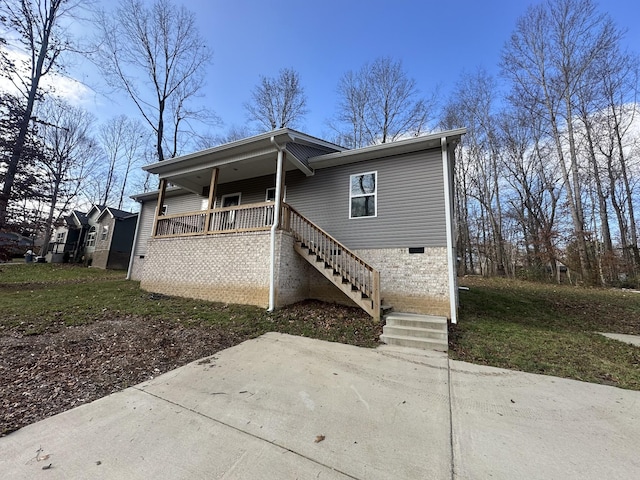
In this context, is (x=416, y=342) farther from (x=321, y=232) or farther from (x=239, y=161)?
(x=239, y=161)

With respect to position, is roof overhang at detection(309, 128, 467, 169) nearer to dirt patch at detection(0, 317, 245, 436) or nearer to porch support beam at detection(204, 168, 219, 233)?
porch support beam at detection(204, 168, 219, 233)

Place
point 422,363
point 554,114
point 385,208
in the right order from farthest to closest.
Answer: point 554,114 → point 385,208 → point 422,363

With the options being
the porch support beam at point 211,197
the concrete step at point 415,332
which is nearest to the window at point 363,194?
the concrete step at point 415,332

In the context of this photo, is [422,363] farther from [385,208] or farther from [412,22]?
[412,22]

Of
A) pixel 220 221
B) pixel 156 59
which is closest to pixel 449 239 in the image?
pixel 220 221

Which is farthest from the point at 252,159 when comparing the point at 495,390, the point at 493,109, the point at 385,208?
the point at 493,109

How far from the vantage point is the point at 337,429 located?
8.31ft

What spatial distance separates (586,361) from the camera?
441 cm

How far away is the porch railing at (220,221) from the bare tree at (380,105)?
13160 millimetres

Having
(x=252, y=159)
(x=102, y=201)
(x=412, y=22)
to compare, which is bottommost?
(x=252, y=159)

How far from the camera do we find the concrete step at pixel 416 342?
505 cm

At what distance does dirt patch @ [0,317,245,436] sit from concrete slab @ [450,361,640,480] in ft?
12.9

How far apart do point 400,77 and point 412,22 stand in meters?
5.75

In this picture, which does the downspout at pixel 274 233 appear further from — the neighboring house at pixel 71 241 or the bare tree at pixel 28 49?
the neighboring house at pixel 71 241
